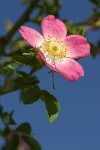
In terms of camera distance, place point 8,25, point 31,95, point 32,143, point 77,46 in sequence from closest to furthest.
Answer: point 32,143
point 31,95
point 77,46
point 8,25

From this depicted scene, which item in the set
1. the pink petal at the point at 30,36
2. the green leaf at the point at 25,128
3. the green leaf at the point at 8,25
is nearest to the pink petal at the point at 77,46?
the pink petal at the point at 30,36

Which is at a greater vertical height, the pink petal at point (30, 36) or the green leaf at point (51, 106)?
the pink petal at point (30, 36)

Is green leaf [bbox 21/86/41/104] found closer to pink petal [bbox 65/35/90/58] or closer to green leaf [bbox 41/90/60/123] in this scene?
green leaf [bbox 41/90/60/123]

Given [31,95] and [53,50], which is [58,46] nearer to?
[53,50]

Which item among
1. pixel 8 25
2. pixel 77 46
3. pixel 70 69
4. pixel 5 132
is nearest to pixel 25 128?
pixel 5 132

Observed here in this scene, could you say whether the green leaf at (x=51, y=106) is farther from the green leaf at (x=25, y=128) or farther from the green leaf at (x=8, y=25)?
the green leaf at (x=8, y=25)
